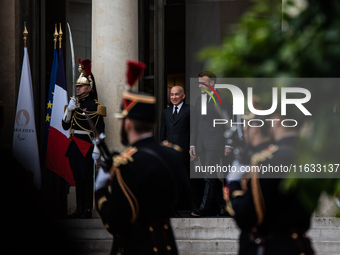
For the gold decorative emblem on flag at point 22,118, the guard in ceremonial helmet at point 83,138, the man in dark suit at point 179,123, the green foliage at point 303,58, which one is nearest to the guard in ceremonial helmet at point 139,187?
the green foliage at point 303,58

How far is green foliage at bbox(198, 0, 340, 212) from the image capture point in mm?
2143

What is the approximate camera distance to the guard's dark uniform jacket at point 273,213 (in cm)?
338

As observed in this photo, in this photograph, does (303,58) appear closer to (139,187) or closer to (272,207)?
(272,207)

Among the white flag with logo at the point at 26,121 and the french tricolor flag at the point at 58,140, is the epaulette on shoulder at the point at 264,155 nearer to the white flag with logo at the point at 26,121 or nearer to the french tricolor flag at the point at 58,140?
the french tricolor flag at the point at 58,140

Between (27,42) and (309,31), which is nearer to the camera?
(309,31)

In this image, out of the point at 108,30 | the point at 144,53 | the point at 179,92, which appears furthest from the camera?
the point at 144,53

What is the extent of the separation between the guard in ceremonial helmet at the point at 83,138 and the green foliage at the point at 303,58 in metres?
6.00

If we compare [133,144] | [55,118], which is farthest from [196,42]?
[133,144]

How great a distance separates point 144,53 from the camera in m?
9.87

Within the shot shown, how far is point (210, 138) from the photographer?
8.09 m

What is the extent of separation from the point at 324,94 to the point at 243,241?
1.67m

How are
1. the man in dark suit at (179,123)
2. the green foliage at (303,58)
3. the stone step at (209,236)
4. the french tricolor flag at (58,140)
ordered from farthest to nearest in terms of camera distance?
the french tricolor flag at (58,140)
the man in dark suit at (179,123)
the stone step at (209,236)
the green foliage at (303,58)

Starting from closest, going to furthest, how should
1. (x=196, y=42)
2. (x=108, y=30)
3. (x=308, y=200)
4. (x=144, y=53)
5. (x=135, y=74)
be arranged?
(x=308, y=200) → (x=135, y=74) → (x=108, y=30) → (x=144, y=53) → (x=196, y=42)

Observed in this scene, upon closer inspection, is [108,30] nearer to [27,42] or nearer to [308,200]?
[27,42]
